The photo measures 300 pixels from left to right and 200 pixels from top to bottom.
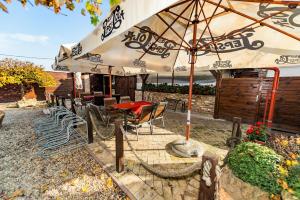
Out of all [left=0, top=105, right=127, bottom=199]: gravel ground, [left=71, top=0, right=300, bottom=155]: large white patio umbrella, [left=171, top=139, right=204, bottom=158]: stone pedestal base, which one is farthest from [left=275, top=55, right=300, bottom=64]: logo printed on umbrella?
[left=0, top=105, right=127, bottom=199]: gravel ground

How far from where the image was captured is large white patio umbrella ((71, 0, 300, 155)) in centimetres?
162

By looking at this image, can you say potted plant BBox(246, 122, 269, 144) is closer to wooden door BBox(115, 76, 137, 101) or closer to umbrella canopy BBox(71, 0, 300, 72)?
umbrella canopy BBox(71, 0, 300, 72)

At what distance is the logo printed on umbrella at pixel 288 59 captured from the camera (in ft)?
8.77

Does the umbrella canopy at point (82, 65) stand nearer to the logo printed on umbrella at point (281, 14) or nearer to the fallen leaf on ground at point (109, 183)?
the fallen leaf on ground at point (109, 183)

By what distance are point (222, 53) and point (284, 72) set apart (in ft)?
11.9

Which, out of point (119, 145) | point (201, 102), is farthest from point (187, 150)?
point (201, 102)

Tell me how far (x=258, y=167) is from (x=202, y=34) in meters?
2.44

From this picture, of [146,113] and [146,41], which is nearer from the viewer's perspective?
[146,41]

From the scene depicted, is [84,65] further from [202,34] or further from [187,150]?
[187,150]

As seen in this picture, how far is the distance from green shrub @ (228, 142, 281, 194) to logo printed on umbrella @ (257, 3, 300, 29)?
2.03 metres

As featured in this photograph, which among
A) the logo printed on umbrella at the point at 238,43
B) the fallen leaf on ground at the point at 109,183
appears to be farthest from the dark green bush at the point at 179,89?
the fallen leaf on ground at the point at 109,183

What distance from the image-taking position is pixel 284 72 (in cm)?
520

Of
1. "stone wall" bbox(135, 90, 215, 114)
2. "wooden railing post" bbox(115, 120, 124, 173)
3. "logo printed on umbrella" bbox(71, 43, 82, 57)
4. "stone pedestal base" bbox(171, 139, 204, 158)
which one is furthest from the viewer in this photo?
"stone wall" bbox(135, 90, 215, 114)

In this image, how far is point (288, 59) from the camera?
109 inches
